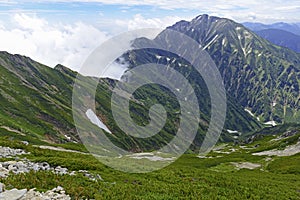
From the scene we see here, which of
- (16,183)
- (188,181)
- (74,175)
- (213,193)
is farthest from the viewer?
(188,181)

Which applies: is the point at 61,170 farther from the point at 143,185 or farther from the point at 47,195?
the point at 47,195

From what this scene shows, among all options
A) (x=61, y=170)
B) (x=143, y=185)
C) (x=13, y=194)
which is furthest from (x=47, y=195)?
(x=143, y=185)

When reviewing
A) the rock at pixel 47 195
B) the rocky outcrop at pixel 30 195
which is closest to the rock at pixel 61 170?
the rock at pixel 47 195

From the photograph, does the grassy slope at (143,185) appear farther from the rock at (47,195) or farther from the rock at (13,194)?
the rock at (13,194)

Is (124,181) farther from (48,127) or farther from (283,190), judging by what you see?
(48,127)

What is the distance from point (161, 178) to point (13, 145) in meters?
22.9

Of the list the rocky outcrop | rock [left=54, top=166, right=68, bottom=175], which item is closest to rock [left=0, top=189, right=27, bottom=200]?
the rocky outcrop

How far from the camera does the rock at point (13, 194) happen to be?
18.6 metres

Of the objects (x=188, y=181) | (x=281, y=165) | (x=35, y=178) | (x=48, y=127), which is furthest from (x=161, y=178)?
(x=48, y=127)

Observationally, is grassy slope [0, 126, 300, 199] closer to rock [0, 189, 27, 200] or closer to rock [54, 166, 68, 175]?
rock [54, 166, 68, 175]

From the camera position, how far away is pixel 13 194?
19.2 meters

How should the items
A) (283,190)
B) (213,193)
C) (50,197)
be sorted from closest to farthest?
(50,197)
(213,193)
(283,190)

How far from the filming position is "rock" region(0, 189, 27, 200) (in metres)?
18.6

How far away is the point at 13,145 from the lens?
140 feet
